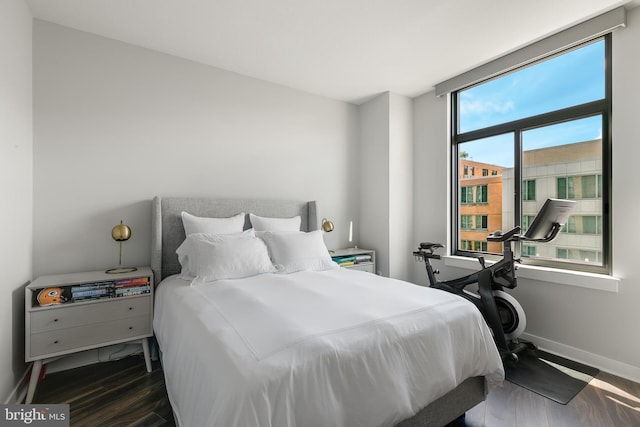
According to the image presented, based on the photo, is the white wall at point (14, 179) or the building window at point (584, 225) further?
the building window at point (584, 225)

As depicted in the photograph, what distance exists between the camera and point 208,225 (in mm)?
2656

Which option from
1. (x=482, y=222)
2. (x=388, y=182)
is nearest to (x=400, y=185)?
(x=388, y=182)

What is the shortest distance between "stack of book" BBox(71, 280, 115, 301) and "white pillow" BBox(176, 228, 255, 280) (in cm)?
49

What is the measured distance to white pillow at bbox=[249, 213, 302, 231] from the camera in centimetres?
298

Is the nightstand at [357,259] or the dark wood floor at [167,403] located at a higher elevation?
the nightstand at [357,259]

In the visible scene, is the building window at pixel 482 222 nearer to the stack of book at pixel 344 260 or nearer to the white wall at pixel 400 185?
the white wall at pixel 400 185

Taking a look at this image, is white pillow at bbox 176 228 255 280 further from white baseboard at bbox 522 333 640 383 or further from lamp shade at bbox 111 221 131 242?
white baseboard at bbox 522 333 640 383

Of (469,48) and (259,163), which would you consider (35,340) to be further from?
(469,48)

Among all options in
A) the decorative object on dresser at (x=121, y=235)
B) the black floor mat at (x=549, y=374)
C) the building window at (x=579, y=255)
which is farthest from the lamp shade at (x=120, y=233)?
the building window at (x=579, y=255)

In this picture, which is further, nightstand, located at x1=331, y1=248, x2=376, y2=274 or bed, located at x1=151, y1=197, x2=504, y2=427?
nightstand, located at x1=331, y1=248, x2=376, y2=274

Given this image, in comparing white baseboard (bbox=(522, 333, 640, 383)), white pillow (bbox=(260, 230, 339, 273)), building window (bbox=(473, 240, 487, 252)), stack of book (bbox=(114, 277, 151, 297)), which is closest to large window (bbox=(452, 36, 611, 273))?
building window (bbox=(473, 240, 487, 252))

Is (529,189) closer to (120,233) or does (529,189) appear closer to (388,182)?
(388,182)

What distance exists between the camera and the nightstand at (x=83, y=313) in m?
1.92

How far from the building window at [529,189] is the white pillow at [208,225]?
9.44 ft
